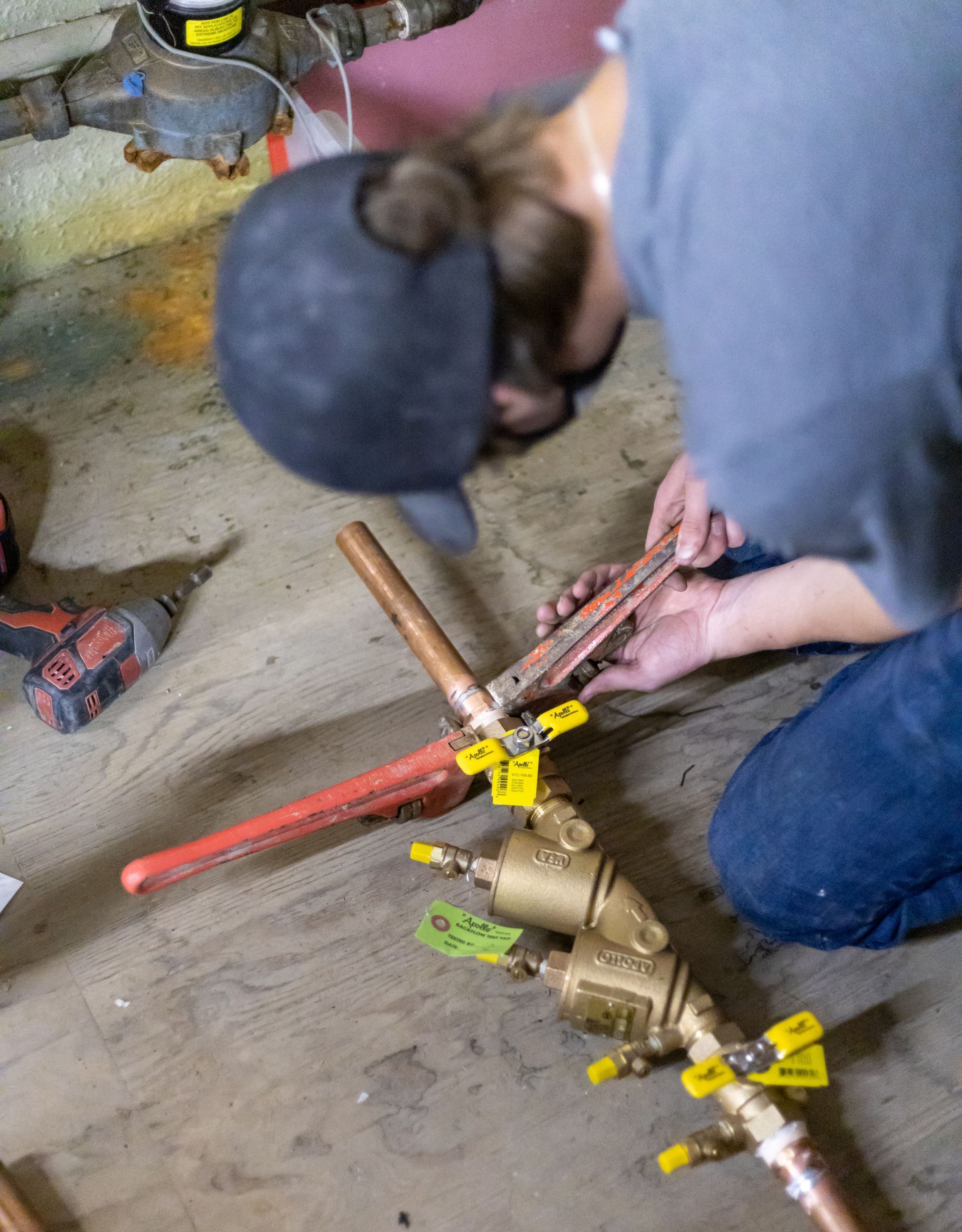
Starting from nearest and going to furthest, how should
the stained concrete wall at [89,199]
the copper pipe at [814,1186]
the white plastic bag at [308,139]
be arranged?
1. the copper pipe at [814,1186]
2. the white plastic bag at [308,139]
3. the stained concrete wall at [89,199]

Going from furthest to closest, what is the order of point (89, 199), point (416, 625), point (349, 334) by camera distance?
point (89, 199), point (416, 625), point (349, 334)

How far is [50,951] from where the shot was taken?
1061mm

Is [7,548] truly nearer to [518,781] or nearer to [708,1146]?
[518,781]

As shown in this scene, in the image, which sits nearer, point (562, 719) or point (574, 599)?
point (562, 719)

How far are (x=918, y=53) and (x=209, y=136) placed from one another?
1.01m

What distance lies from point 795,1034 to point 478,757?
39 centimetres

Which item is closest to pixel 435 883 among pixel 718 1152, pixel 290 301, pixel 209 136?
pixel 718 1152

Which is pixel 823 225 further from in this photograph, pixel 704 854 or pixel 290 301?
pixel 704 854

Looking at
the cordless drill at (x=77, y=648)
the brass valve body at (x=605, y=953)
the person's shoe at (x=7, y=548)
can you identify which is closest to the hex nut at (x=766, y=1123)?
the brass valve body at (x=605, y=953)

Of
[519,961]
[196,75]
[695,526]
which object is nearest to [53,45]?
[196,75]

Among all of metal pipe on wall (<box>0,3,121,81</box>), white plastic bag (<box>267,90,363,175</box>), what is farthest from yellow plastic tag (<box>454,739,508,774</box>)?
metal pipe on wall (<box>0,3,121,81</box>)

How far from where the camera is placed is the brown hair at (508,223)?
1.82ft

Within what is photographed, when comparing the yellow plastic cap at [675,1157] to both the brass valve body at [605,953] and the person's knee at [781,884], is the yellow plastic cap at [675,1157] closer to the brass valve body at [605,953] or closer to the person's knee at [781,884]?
the brass valve body at [605,953]

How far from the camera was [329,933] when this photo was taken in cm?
108
